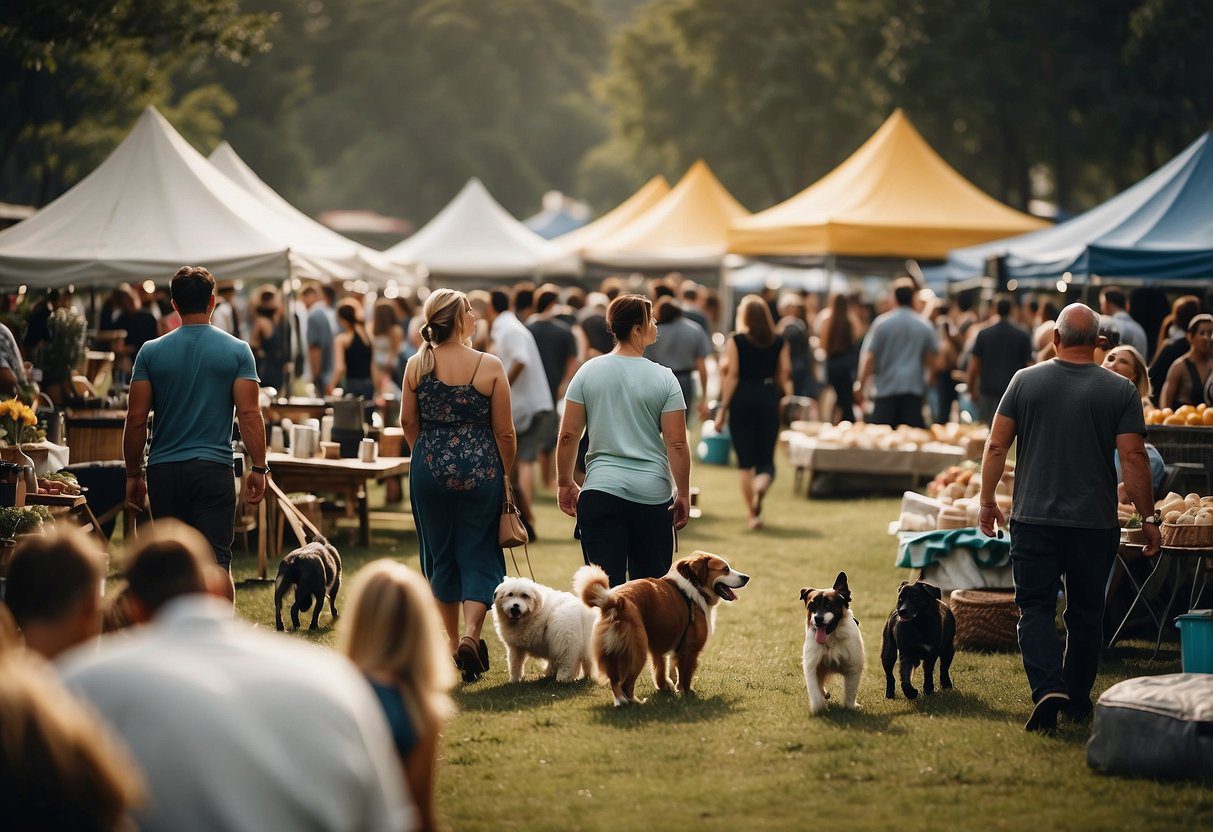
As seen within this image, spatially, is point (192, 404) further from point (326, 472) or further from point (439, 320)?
point (326, 472)

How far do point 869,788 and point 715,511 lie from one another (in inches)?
368

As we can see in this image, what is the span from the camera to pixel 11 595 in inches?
147

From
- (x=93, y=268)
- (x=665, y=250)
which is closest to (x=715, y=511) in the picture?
(x=93, y=268)

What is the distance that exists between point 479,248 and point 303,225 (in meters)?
10.7

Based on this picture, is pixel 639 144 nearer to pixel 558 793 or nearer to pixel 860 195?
pixel 860 195

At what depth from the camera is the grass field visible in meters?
5.41

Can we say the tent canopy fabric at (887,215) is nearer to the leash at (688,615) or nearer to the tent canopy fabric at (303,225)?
the tent canopy fabric at (303,225)

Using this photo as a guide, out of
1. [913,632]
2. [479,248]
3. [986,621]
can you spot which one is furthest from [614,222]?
[913,632]

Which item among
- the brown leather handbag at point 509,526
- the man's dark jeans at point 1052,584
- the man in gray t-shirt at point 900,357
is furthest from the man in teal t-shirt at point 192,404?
the man in gray t-shirt at point 900,357

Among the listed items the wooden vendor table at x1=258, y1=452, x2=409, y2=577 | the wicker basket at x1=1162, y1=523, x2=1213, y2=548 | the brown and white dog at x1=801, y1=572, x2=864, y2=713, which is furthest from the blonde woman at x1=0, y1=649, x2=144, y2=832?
the wooden vendor table at x1=258, y1=452, x2=409, y2=577

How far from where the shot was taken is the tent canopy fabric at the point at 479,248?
92.5 ft

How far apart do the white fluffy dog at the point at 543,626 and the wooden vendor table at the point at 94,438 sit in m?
5.50

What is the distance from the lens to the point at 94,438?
11945mm

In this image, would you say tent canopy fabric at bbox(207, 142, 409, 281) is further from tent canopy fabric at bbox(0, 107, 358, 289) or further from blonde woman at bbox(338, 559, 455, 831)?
blonde woman at bbox(338, 559, 455, 831)
